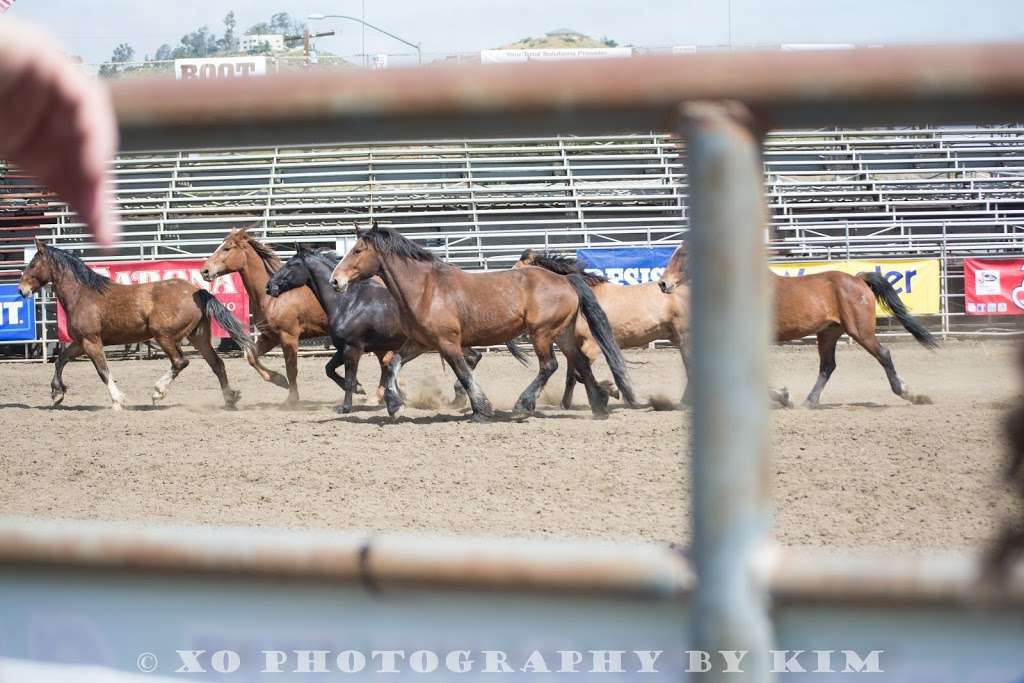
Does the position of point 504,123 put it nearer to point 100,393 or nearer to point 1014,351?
point 1014,351

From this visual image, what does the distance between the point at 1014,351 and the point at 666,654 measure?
477mm

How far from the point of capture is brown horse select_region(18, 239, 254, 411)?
11805mm

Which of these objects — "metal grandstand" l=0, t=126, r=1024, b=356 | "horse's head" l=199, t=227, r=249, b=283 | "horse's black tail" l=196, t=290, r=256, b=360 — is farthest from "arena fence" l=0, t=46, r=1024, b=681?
"metal grandstand" l=0, t=126, r=1024, b=356

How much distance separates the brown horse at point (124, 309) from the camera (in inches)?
465

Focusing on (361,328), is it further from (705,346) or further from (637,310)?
(705,346)

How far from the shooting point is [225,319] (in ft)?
38.2

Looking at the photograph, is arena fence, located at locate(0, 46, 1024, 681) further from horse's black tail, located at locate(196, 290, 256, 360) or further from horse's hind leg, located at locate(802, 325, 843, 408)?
horse's black tail, located at locate(196, 290, 256, 360)

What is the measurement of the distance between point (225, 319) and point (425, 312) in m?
3.16

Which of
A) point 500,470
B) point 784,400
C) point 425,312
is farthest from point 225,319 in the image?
point 500,470

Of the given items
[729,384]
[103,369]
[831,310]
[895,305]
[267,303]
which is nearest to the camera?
[729,384]

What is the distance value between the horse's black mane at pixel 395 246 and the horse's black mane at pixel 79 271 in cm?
382

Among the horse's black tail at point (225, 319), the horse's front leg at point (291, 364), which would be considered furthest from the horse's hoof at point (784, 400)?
the horse's black tail at point (225, 319)

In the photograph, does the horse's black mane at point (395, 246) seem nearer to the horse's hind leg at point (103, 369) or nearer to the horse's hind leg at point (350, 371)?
the horse's hind leg at point (350, 371)

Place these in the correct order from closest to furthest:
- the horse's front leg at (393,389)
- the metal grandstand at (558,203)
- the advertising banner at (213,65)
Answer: the horse's front leg at (393,389)
the metal grandstand at (558,203)
the advertising banner at (213,65)
